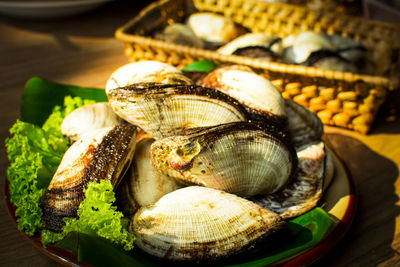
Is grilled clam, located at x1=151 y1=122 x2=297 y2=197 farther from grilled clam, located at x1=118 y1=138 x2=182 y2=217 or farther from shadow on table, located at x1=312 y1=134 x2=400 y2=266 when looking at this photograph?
shadow on table, located at x1=312 y1=134 x2=400 y2=266

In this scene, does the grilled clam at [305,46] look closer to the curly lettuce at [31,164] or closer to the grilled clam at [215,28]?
the grilled clam at [215,28]

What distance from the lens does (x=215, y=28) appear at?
66.1 inches

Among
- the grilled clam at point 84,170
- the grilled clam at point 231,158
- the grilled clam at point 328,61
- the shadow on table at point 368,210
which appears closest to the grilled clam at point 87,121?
the grilled clam at point 84,170

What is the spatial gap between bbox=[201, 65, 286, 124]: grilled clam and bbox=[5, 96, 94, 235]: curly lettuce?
426 mm

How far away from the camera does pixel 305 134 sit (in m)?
0.91

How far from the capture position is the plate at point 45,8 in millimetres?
1956

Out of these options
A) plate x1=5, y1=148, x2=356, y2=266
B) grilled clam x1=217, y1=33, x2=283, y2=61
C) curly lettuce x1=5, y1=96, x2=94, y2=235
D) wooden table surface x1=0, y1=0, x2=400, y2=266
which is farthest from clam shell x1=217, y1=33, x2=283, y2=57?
curly lettuce x1=5, y1=96, x2=94, y2=235

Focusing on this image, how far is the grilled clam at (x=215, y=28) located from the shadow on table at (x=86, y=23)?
1.93 feet

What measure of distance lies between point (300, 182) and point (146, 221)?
358 millimetres

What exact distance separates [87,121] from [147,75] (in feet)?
0.62

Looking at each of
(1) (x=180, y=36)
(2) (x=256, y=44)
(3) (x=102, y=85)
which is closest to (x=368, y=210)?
(2) (x=256, y=44)

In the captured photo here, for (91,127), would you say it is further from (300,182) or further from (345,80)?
(345,80)

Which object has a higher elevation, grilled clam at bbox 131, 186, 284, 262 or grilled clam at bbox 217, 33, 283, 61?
grilled clam at bbox 217, 33, 283, 61

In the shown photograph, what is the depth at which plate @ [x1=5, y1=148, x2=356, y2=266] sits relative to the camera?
652mm
